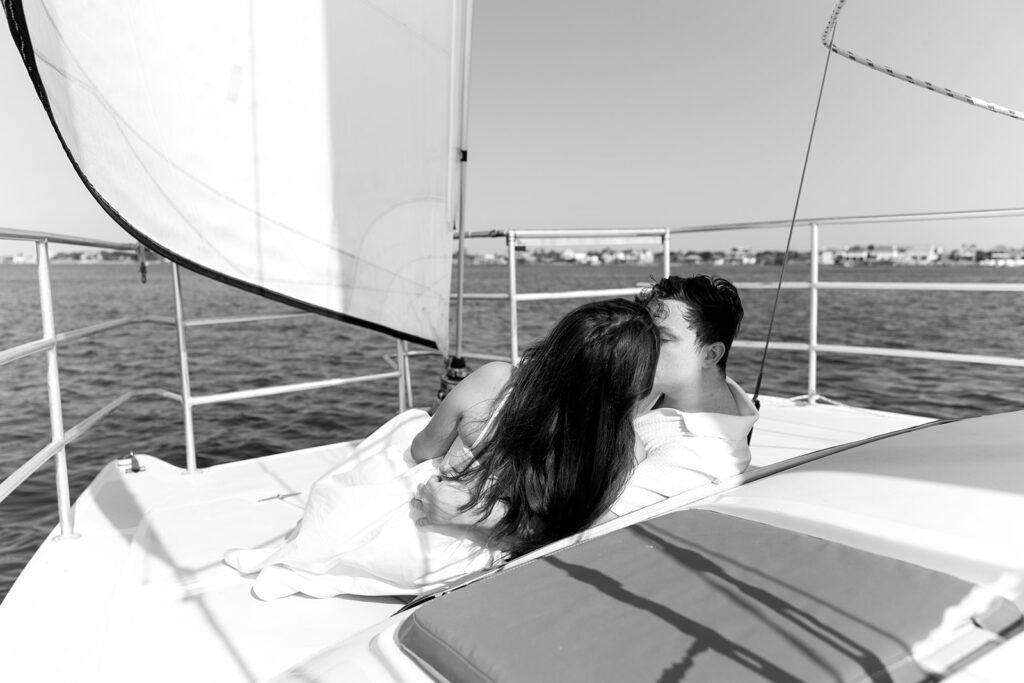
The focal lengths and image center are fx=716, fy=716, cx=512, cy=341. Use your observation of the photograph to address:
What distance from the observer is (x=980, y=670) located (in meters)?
0.66

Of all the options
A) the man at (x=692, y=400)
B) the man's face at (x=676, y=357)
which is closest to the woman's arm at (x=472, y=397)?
the man at (x=692, y=400)

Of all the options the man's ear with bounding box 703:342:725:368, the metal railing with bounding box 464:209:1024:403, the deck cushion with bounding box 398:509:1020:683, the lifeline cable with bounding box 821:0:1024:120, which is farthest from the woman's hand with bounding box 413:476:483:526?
the lifeline cable with bounding box 821:0:1024:120

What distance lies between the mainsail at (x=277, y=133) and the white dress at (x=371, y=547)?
58cm

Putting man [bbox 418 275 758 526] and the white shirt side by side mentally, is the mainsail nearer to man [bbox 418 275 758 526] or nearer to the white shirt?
man [bbox 418 275 758 526]

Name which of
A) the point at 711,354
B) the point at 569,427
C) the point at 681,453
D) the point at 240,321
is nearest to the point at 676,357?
the point at 711,354

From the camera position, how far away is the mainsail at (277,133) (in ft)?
4.62

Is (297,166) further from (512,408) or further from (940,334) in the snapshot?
(940,334)

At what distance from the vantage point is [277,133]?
1659mm

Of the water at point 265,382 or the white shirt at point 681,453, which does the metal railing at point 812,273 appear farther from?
the white shirt at point 681,453

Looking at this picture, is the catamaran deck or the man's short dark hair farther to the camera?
the man's short dark hair

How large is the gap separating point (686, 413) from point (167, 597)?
3.83 ft

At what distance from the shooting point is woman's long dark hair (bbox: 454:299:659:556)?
123 centimetres

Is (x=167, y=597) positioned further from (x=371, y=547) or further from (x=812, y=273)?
(x=812, y=273)

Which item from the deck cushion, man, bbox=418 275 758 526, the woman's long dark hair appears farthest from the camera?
man, bbox=418 275 758 526
